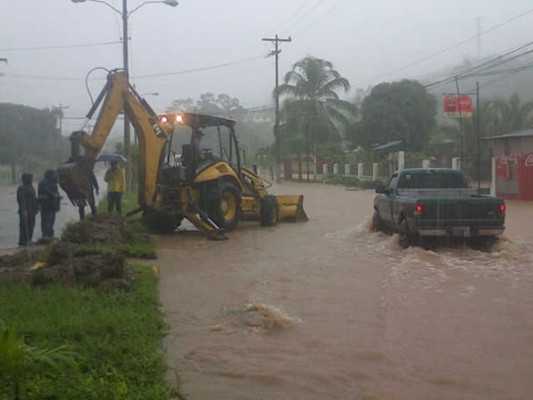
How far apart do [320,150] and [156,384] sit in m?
53.5

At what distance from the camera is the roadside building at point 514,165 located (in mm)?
28609

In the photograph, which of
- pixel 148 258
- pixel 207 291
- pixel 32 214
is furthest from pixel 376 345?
pixel 32 214

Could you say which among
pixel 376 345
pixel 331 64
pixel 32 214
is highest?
pixel 331 64

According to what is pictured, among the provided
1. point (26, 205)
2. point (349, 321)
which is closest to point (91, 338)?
point (349, 321)

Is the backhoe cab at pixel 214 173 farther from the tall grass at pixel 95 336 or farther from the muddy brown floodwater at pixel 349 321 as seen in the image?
the tall grass at pixel 95 336

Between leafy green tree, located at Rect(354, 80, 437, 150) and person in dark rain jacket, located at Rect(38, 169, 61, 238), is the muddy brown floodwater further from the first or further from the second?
leafy green tree, located at Rect(354, 80, 437, 150)

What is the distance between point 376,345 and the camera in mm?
7227

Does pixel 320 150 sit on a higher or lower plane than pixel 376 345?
higher

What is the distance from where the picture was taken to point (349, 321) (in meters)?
8.34

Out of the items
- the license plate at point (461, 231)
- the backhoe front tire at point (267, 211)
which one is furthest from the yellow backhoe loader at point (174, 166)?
the license plate at point (461, 231)

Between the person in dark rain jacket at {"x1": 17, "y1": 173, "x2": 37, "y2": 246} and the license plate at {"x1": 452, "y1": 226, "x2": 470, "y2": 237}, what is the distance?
27.1 ft

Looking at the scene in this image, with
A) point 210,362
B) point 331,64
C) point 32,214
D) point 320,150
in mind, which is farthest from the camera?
point 320,150

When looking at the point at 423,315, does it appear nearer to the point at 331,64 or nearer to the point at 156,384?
the point at 156,384

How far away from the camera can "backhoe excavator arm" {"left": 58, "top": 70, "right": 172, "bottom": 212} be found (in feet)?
46.3
